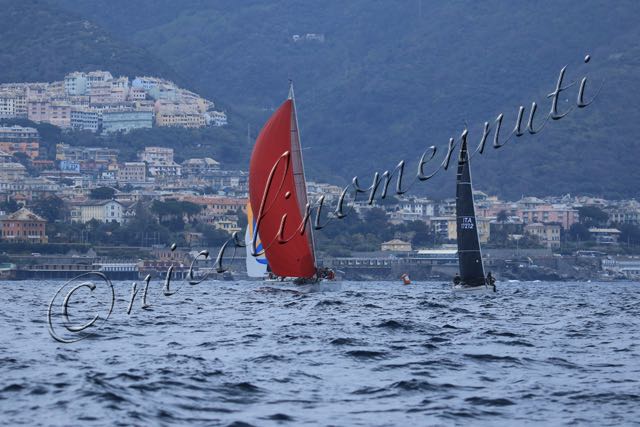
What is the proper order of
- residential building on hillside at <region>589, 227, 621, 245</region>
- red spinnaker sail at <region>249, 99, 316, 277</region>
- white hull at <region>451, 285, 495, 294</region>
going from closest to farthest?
red spinnaker sail at <region>249, 99, 316, 277</region>
white hull at <region>451, 285, 495, 294</region>
residential building on hillside at <region>589, 227, 621, 245</region>

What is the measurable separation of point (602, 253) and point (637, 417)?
465 ft

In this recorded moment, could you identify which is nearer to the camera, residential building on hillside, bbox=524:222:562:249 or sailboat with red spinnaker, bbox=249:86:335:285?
sailboat with red spinnaker, bbox=249:86:335:285

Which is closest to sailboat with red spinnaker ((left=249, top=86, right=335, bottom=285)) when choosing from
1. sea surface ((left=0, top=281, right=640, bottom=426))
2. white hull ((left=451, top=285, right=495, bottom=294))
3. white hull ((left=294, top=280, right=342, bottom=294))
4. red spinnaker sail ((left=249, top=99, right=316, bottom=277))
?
red spinnaker sail ((left=249, top=99, right=316, bottom=277))

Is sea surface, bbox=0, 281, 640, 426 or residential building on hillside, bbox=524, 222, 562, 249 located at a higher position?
residential building on hillside, bbox=524, 222, 562, 249

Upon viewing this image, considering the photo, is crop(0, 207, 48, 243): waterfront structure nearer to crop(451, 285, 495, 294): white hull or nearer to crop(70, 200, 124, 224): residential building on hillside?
crop(70, 200, 124, 224): residential building on hillside

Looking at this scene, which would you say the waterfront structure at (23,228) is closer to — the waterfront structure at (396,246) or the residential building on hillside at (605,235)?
the waterfront structure at (396,246)

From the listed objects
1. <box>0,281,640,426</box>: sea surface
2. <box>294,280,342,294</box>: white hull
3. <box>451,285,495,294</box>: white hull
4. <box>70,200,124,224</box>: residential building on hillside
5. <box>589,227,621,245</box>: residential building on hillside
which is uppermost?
<box>70,200,124,224</box>: residential building on hillside

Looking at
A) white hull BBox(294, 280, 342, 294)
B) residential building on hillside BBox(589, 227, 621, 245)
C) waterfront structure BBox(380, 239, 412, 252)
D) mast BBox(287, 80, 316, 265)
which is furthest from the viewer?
residential building on hillside BBox(589, 227, 621, 245)

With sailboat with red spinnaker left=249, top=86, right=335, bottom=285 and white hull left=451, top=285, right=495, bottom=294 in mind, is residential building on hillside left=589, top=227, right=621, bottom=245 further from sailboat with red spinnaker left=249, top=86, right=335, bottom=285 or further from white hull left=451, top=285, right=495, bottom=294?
sailboat with red spinnaker left=249, top=86, right=335, bottom=285

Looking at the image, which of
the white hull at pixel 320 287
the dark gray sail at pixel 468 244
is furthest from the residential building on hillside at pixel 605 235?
the white hull at pixel 320 287

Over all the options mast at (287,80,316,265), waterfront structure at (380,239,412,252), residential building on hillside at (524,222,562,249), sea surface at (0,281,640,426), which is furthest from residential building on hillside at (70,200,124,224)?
sea surface at (0,281,640,426)

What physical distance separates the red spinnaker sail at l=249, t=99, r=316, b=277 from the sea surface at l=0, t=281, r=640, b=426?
12371 millimetres

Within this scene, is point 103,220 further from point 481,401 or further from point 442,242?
point 481,401

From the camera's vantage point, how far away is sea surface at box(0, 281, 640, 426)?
2111 cm
